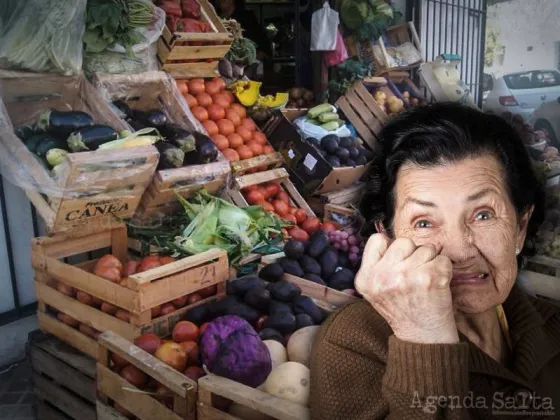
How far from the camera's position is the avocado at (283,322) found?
2480 millimetres

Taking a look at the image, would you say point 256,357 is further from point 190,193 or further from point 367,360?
point 190,193

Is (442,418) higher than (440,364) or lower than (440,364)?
lower

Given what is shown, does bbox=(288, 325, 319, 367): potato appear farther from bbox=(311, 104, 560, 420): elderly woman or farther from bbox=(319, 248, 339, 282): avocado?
bbox=(311, 104, 560, 420): elderly woman

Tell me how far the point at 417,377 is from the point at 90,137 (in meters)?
2.60

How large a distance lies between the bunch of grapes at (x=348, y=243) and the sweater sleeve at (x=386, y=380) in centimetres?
197

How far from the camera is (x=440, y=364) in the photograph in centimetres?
111

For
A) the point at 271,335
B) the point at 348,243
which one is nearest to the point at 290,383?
the point at 271,335

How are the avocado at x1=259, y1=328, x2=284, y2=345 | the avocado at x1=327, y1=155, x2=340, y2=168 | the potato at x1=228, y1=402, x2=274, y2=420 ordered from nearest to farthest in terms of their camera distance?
1. the potato at x1=228, y1=402, x2=274, y2=420
2. the avocado at x1=259, y1=328, x2=284, y2=345
3. the avocado at x1=327, y1=155, x2=340, y2=168

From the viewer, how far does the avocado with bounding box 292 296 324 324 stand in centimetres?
262

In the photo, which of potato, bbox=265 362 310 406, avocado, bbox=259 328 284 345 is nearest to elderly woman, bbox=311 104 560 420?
potato, bbox=265 362 310 406

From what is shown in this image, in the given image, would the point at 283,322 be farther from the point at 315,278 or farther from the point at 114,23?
the point at 114,23

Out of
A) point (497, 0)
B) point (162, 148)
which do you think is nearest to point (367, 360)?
point (162, 148)

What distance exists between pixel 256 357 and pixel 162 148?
181 centimetres

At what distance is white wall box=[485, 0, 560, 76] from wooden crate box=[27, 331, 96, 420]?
24.2ft
